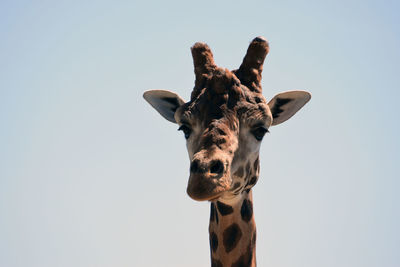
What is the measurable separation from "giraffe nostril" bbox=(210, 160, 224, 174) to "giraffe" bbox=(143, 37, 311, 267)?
0.14 metres

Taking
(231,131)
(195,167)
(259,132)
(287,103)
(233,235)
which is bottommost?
(233,235)

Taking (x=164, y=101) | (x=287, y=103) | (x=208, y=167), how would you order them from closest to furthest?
1. (x=208, y=167)
2. (x=287, y=103)
3. (x=164, y=101)

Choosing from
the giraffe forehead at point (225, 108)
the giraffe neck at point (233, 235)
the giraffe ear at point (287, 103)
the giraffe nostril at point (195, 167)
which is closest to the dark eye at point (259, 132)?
the giraffe forehead at point (225, 108)

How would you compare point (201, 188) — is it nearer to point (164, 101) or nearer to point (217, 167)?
point (217, 167)

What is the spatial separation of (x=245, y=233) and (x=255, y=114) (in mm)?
1551

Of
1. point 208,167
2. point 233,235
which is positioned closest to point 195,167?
point 208,167

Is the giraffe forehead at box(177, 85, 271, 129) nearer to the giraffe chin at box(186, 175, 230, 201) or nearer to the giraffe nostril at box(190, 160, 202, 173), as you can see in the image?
the giraffe nostril at box(190, 160, 202, 173)

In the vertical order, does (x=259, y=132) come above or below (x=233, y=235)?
above

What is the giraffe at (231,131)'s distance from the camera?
7.02 m

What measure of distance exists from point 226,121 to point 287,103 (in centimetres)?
189

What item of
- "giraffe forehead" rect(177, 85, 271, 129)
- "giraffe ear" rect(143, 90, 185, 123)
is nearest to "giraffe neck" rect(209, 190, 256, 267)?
"giraffe forehead" rect(177, 85, 271, 129)

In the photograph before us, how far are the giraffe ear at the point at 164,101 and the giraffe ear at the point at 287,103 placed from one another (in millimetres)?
1382

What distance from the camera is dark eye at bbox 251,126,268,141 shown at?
24.6 feet

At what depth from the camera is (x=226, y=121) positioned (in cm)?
709
